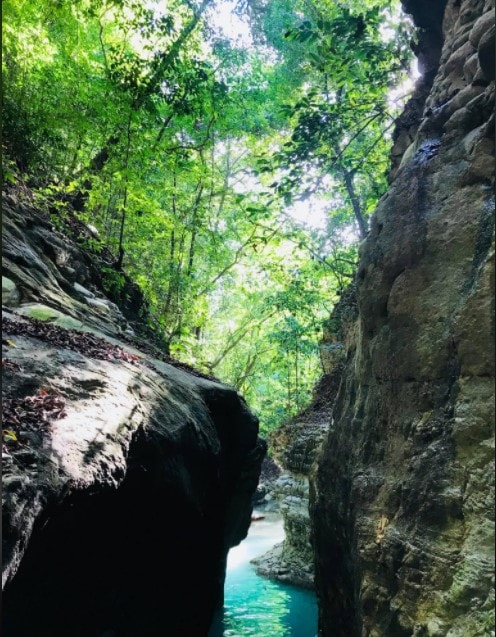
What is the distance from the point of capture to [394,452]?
4.82 m

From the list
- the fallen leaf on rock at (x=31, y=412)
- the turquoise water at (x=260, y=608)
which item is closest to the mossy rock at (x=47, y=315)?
the fallen leaf on rock at (x=31, y=412)

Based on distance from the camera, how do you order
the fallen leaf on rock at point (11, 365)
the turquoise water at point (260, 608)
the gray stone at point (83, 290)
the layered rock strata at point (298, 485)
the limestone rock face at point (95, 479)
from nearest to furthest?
1. the limestone rock face at point (95, 479)
2. the fallen leaf on rock at point (11, 365)
3. the gray stone at point (83, 290)
4. the turquoise water at point (260, 608)
5. the layered rock strata at point (298, 485)

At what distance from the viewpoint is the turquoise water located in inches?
421

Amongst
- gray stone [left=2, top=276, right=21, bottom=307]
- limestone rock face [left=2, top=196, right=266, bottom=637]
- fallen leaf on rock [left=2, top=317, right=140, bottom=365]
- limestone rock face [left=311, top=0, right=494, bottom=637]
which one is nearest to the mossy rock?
limestone rock face [left=2, top=196, right=266, bottom=637]

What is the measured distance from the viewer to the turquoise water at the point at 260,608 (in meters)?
10.7

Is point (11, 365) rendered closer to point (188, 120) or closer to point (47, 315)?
point (47, 315)

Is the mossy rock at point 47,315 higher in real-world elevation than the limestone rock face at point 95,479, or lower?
higher

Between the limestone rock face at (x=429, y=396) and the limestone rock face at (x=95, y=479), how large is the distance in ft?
7.68

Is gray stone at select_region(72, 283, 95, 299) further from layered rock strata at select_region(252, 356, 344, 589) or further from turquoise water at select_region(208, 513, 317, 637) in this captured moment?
turquoise water at select_region(208, 513, 317, 637)

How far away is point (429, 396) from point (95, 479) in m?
3.18

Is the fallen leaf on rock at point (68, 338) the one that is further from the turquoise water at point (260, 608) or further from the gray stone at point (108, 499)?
the turquoise water at point (260, 608)

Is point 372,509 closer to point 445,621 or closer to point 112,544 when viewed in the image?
point 445,621

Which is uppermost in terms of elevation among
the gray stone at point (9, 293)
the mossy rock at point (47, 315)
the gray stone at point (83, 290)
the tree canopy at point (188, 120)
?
the tree canopy at point (188, 120)

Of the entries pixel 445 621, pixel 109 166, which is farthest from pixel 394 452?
pixel 109 166
